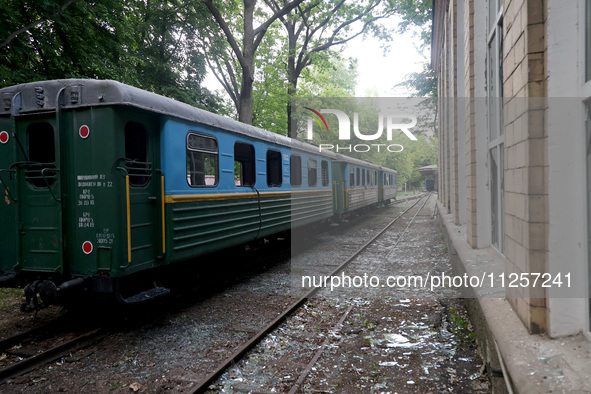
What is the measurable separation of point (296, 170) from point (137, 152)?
577 centimetres

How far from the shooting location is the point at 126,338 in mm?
5074

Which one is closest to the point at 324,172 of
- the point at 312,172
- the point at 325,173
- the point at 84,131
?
the point at 325,173

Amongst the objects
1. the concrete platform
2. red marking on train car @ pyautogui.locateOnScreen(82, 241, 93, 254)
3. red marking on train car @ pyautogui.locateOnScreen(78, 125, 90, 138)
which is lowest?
the concrete platform

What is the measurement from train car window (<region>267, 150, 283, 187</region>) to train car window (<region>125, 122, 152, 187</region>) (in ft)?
13.7

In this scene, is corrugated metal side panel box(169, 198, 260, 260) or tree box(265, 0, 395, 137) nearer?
corrugated metal side panel box(169, 198, 260, 260)

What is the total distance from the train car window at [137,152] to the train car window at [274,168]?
13.7 ft

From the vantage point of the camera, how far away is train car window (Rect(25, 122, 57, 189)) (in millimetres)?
5285

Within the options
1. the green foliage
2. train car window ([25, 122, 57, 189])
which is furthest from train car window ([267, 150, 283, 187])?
the green foliage

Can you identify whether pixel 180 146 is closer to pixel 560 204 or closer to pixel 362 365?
pixel 362 365

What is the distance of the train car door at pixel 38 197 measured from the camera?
5064mm

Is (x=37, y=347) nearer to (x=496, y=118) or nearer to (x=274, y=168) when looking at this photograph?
(x=274, y=168)

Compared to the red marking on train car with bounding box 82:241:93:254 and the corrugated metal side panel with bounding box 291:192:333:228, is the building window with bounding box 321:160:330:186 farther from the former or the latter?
the red marking on train car with bounding box 82:241:93:254

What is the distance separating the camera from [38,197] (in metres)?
5.22

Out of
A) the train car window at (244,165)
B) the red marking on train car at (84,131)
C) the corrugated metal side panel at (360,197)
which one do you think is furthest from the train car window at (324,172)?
the red marking on train car at (84,131)
